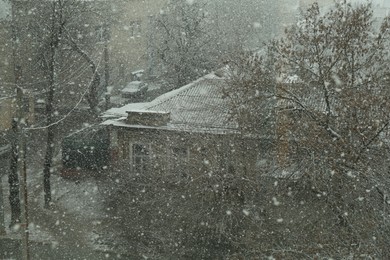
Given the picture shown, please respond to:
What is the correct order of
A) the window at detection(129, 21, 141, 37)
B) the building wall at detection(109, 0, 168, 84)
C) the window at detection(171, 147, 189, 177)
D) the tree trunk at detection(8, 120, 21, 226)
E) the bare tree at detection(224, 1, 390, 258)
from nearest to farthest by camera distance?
the bare tree at detection(224, 1, 390, 258) → the window at detection(171, 147, 189, 177) → the tree trunk at detection(8, 120, 21, 226) → the building wall at detection(109, 0, 168, 84) → the window at detection(129, 21, 141, 37)

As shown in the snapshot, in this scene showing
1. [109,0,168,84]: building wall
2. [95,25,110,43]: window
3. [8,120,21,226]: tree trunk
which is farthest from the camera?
[109,0,168,84]: building wall

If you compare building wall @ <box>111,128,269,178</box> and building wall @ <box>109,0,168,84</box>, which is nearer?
building wall @ <box>111,128,269,178</box>

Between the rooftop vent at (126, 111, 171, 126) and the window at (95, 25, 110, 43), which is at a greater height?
the window at (95, 25, 110, 43)

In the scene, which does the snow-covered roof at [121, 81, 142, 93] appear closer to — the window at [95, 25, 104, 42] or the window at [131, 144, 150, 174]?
the window at [95, 25, 104, 42]

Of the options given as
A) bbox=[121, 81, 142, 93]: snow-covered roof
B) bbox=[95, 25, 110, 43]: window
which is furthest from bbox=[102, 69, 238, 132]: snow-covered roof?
bbox=[121, 81, 142, 93]: snow-covered roof

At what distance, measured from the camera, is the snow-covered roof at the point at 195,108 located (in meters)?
15.6

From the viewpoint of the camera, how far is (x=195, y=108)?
16719mm

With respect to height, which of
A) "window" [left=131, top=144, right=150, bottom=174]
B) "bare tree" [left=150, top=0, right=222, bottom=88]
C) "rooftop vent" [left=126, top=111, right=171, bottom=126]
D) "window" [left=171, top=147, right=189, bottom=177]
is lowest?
"window" [left=131, top=144, right=150, bottom=174]

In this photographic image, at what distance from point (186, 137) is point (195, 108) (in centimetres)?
195

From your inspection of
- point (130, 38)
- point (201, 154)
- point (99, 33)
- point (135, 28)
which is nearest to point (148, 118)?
point (201, 154)

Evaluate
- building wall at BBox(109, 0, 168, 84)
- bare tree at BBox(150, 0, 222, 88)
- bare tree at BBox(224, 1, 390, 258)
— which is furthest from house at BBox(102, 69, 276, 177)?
building wall at BBox(109, 0, 168, 84)

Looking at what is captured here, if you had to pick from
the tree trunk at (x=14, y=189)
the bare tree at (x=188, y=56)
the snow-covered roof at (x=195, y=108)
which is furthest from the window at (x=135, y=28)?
the tree trunk at (x=14, y=189)

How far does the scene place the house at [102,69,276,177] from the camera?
13688 mm

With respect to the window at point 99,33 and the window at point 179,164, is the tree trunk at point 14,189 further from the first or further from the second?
the window at point 99,33
